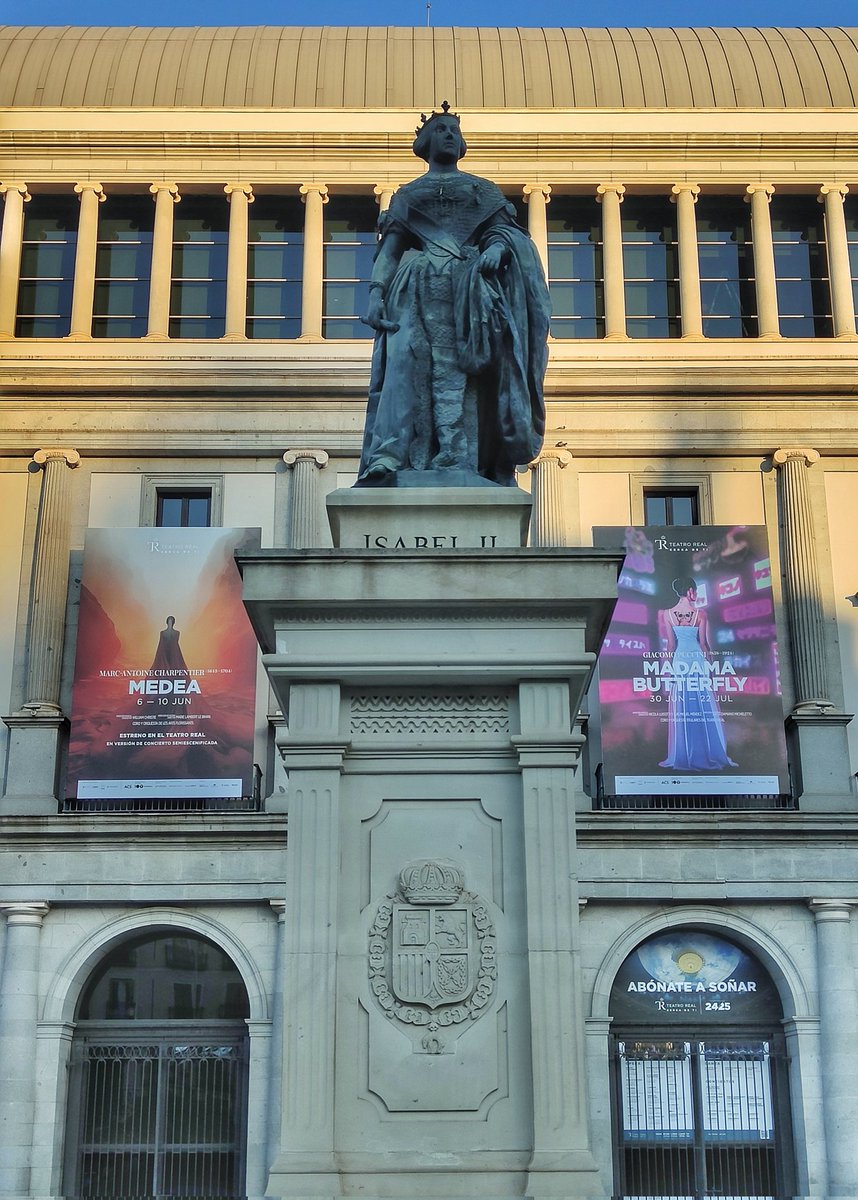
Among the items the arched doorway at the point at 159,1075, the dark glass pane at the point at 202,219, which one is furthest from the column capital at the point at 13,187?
the arched doorway at the point at 159,1075

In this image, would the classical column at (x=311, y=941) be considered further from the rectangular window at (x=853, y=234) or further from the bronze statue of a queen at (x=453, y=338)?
the rectangular window at (x=853, y=234)

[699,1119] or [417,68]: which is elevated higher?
[417,68]

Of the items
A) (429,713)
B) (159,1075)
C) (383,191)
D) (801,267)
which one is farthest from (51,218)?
(429,713)

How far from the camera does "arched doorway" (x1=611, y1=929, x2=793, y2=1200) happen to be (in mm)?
28672

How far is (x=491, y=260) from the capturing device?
987cm

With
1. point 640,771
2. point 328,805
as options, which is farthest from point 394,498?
point 640,771

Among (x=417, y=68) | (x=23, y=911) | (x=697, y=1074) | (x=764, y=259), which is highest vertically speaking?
(x=417, y=68)

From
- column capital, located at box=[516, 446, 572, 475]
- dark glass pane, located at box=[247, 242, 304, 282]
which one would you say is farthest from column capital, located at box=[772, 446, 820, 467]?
dark glass pane, located at box=[247, 242, 304, 282]

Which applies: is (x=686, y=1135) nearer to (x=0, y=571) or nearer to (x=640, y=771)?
(x=640, y=771)

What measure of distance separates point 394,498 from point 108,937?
22.6 metres

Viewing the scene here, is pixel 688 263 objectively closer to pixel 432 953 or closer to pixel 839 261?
pixel 839 261

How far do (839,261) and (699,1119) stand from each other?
1761 cm

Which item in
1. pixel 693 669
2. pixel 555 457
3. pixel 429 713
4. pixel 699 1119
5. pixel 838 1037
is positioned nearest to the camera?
pixel 429 713

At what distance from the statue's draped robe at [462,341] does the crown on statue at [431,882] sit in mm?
2473
